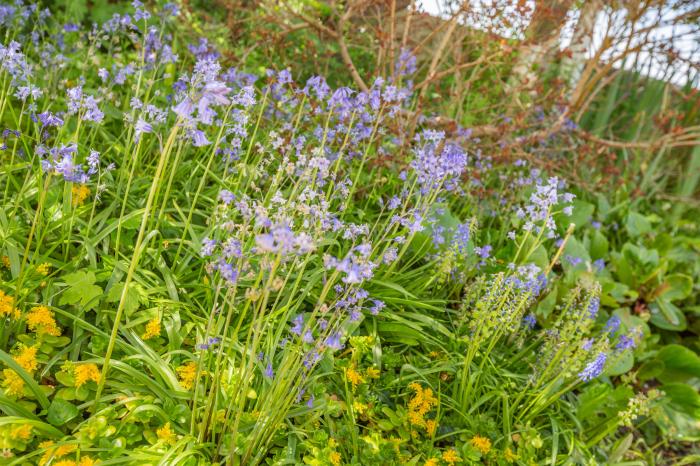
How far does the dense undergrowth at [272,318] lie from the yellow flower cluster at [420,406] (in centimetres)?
1

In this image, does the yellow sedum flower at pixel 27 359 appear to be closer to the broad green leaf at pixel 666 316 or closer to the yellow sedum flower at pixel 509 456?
the yellow sedum flower at pixel 509 456

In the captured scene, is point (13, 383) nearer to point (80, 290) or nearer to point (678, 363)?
point (80, 290)

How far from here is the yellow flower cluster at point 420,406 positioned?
2.48m

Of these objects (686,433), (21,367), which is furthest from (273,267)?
(686,433)

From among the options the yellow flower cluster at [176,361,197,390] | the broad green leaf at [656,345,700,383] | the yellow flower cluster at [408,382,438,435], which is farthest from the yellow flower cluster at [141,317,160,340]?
the broad green leaf at [656,345,700,383]

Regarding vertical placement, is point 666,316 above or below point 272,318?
above

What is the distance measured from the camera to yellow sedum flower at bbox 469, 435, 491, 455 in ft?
8.06

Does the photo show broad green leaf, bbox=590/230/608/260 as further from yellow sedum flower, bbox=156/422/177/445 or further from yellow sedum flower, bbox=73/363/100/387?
yellow sedum flower, bbox=73/363/100/387

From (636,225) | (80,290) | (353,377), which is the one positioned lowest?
(353,377)

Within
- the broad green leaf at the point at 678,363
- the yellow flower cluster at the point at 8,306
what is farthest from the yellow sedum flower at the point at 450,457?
the broad green leaf at the point at 678,363

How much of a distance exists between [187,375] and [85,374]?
0.36 m

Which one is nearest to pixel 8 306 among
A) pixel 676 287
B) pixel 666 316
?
pixel 666 316

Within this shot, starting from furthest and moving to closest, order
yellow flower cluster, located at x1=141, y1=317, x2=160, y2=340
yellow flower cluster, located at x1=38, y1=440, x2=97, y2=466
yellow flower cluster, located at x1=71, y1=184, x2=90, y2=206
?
1. yellow flower cluster, located at x1=71, y1=184, x2=90, y2=206
2. yellow flower cluster, located at x1=141, y1=317, x2=160, y2=340
3. yellow flower cluster, located at x1=38, y1=440, x2=97, y2=466

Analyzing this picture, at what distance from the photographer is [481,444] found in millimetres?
2461
